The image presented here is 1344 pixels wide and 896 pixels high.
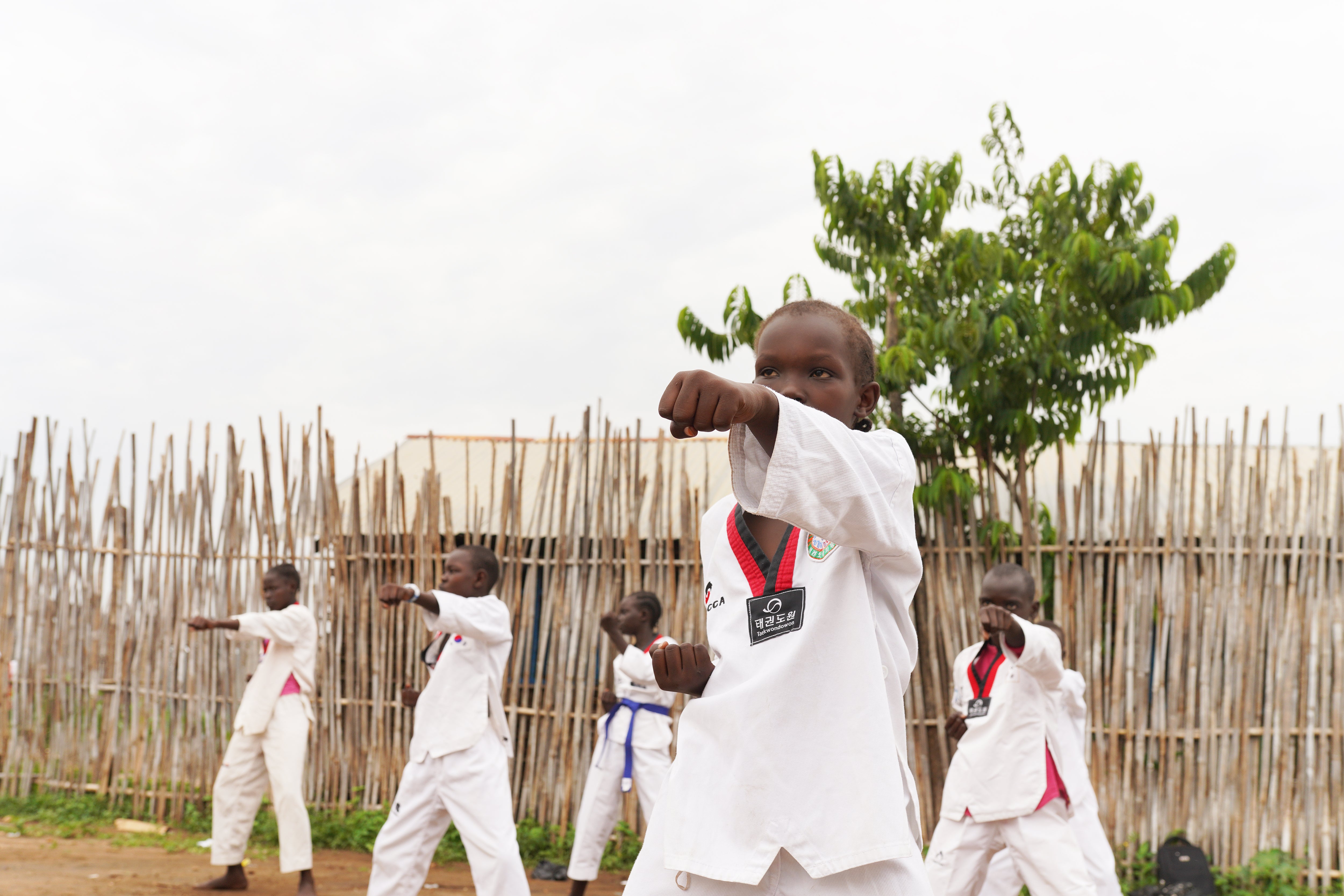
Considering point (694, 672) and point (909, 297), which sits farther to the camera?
point (909, 297)

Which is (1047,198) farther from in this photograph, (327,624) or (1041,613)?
(327,624)

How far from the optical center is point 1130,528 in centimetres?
612

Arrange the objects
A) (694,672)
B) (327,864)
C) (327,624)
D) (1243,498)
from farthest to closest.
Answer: (327,624), (327,864), (1243,498), (694,672)

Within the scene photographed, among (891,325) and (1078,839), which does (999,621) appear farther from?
(891,325)

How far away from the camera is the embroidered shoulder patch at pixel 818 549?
1.84m

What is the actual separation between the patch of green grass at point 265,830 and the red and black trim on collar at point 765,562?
4.84 metres

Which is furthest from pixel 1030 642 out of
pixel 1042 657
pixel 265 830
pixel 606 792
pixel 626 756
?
pixel 265 830

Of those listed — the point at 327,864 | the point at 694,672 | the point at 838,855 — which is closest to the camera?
the point at 838,855

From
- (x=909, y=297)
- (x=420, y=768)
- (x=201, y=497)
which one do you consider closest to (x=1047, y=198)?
(x=909, y=297)

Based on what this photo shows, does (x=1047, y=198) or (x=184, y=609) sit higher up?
(x=1047, y=198)

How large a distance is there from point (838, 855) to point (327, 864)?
223 inches

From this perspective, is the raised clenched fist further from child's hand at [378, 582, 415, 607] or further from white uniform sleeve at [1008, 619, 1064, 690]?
child's hand at [378, 582, 415, 607]

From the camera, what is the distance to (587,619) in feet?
21.8

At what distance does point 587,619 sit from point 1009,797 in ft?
10.1
